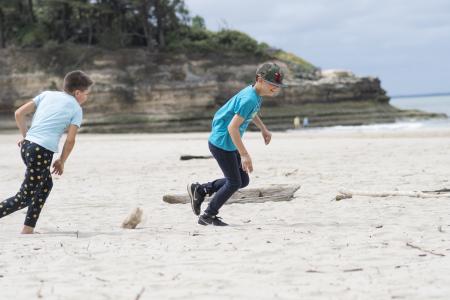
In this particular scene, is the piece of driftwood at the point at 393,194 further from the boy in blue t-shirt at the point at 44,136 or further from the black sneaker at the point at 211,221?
the boy in blue t-shirt at the point at 44,136

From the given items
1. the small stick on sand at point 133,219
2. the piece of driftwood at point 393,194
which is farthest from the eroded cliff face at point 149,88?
the small stick on sand at point 133,219

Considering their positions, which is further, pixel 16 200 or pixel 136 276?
pixel 16 200

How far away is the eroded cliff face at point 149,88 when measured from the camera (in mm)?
40031

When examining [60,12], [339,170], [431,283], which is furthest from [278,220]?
[60,12]

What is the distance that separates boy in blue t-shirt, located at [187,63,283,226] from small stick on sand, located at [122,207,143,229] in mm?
595

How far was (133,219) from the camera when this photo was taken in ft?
19.7

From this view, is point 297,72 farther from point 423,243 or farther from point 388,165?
point 423,243

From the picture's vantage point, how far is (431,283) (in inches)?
145

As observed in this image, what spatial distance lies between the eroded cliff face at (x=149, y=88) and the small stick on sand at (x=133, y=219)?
1311 inches

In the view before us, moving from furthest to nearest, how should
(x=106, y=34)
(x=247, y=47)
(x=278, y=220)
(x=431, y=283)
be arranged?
(x=247, y=47), (x=106, y=34), (x=278, y=220), (x=431, y=283)

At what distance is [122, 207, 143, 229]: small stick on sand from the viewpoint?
6004mm

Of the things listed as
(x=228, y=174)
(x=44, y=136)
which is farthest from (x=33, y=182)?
(x=228, y=174)

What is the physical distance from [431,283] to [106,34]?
4085 cm

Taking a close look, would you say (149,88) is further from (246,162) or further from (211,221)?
(246,162)
